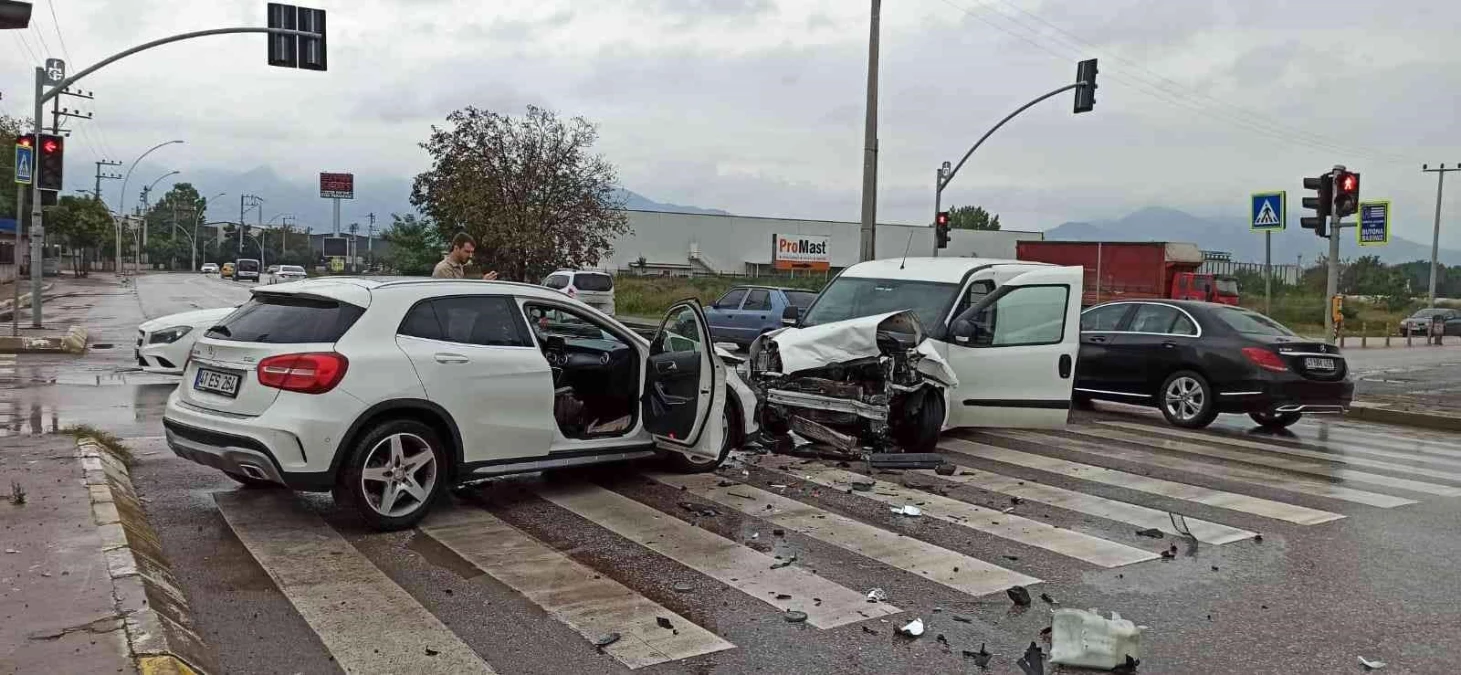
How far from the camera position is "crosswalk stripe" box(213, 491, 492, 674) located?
14.3 ft

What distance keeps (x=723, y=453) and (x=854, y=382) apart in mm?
1585

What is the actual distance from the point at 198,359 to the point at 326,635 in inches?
108

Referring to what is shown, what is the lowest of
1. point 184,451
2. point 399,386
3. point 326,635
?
point 326,635

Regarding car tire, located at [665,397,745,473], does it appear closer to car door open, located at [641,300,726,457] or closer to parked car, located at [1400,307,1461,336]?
car door open, located at [641,300,726,457]

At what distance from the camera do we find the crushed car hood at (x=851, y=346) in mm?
8789

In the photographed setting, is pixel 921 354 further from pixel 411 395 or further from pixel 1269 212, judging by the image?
pixel 1269 212

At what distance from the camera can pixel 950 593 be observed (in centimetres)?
537

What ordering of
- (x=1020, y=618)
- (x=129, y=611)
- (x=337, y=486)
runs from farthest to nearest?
(x=337, y=486) → (x=1020, y=618) → (x=129, y=611)

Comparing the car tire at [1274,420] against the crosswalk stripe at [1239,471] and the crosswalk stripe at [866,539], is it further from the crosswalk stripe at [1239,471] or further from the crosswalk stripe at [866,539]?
the crosswalk stripe at [866,539]

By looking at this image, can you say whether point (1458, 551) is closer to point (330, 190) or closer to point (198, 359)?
point (198, 359)

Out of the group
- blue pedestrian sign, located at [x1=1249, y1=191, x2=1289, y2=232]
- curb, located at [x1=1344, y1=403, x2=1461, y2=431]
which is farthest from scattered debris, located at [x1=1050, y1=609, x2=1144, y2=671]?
blue pedestrian sign, located at [x1=1249, y1=191, x2=1289, y2=232]

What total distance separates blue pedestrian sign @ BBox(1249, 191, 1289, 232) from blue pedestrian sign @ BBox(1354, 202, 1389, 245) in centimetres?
1165

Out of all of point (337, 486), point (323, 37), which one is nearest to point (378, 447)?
point (337, 486)

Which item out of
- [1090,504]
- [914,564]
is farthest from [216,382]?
[1090,504]
